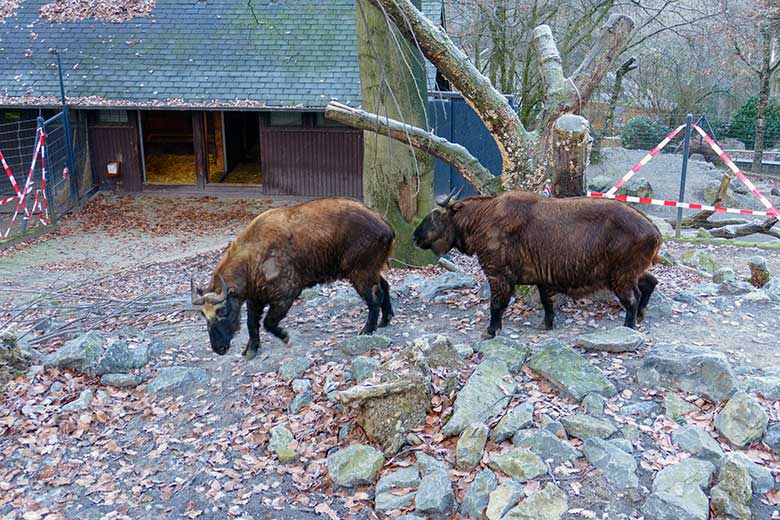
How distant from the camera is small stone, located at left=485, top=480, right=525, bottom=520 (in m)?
4.48

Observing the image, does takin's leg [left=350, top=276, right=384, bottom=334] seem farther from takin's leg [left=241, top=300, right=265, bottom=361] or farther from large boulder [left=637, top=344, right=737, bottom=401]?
large boulder [left=637, top=344, right=737, bottom=401]

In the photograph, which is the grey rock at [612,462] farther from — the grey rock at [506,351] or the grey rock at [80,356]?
the grey rock at [80,356]

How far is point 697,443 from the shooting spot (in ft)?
15.8

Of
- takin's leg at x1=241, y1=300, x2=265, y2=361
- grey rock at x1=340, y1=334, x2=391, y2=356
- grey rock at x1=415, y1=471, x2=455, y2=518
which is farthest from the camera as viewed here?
takin's leg at x1=241, y1=300, x2=265, y2=361

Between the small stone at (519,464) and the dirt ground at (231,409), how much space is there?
0.22 m

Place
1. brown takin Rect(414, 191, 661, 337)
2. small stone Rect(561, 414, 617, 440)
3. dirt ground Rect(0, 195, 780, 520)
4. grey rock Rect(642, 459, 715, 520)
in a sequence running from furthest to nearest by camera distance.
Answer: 1. brown takin Rect(414, 191, 661, 337)
2. dirt ground Rect(0, 195, 780, 520)
3. small stone Rect(561, 414, 617, 440)
4. grey rock Rect(642, 459, 715, 520)

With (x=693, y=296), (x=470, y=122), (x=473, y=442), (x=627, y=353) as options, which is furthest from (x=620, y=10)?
(x=473, y=442)

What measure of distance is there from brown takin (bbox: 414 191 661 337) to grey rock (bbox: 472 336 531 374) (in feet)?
1.40

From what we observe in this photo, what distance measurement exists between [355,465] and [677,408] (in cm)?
242

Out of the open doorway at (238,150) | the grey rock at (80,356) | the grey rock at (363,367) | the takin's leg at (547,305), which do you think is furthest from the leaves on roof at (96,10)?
the takin's leg at (547,305)

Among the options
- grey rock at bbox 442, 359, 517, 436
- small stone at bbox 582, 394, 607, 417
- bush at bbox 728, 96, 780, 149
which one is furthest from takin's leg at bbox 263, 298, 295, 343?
bush at bbox 728, 96, 780, 149

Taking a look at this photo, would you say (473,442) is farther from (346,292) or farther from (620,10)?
(620,10)

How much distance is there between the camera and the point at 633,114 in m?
29.8

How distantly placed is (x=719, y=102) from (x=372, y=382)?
91.7 feet
